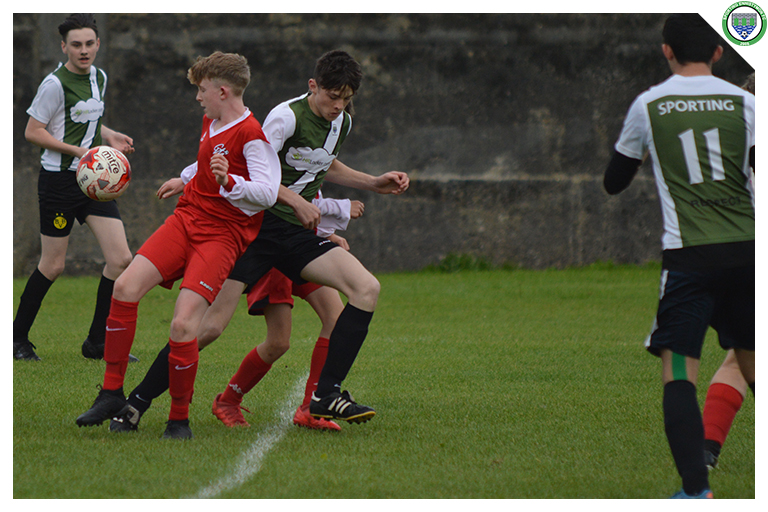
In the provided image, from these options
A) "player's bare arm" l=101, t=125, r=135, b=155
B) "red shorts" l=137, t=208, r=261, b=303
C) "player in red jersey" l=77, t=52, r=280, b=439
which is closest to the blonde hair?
"player in red jersey" l=77, t=52, r=280, b=439

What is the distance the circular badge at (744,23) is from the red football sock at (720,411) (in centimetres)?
150

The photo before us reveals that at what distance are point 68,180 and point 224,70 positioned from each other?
278 cm

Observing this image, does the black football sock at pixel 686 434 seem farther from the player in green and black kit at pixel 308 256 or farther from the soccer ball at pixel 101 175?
the soccer ball at pixel 101 175

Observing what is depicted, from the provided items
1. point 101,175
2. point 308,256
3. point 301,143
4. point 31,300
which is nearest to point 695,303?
point 308,256

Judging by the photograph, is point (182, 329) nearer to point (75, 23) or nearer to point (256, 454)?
point (256, 454)

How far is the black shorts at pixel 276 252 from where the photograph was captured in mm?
4293

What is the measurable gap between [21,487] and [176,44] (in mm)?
9915

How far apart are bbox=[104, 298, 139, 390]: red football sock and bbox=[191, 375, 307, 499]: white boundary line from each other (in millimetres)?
763

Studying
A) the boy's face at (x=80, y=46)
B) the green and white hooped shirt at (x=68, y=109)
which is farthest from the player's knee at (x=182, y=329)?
the boy's face at (x=80, y=46)

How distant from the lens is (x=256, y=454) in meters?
3.81

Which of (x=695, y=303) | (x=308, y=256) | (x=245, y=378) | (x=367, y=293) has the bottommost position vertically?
(x=245, y=378)

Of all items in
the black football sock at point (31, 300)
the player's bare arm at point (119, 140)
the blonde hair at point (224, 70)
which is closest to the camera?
the blonde hair at point (224, 70)

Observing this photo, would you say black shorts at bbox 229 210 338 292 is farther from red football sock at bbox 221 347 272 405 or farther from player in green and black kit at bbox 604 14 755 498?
player in green and black kit at bbox 604 14 755 498
